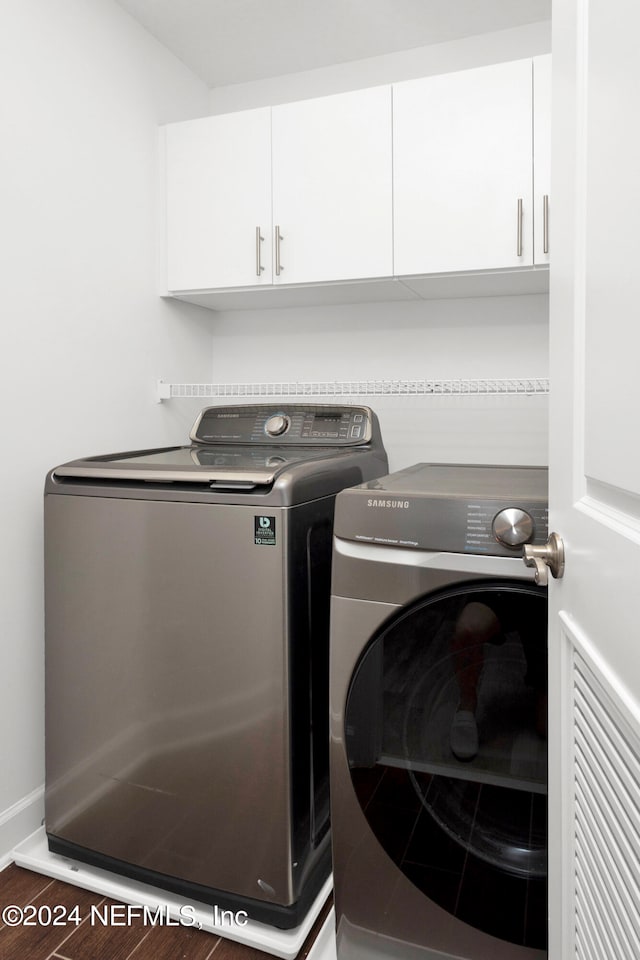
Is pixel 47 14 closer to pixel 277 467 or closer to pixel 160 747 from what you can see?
pixel 277 467

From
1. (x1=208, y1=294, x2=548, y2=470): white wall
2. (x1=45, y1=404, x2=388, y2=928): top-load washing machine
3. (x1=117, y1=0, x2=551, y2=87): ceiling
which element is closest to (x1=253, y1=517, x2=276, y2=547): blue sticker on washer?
(x1=45, y1=404, x2=388, y2=928): top-load washing machine

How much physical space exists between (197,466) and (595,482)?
1025mm

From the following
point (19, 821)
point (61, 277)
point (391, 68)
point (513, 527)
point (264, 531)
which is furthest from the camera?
point (391, 68)

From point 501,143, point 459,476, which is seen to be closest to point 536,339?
point 501,143

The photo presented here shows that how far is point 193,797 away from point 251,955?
0.35 metres

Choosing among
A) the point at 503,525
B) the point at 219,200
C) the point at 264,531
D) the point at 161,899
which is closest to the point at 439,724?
the point at 503,525

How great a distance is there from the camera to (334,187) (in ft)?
6.58

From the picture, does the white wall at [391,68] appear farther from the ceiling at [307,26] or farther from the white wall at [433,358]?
the white wall at [433,358]

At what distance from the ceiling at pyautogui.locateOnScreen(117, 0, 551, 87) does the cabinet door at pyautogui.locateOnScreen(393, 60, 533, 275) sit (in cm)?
36

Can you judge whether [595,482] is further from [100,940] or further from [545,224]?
[100,940]

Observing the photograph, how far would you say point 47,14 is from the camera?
69.1 inches

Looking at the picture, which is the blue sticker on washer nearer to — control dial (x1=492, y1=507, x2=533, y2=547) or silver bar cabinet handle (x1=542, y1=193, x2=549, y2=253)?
control dial (x1=492, y1=507, x2=533, y2=547)

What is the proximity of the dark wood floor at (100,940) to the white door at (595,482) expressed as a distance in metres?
0.84

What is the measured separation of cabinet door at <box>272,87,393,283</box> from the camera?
1954 mm
